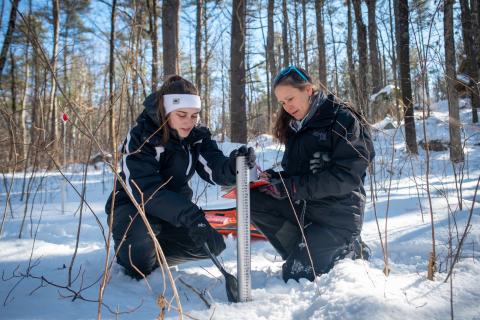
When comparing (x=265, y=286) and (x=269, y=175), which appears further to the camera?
(x=269, y=175)

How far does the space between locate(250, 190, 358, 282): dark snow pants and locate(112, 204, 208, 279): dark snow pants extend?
47cm

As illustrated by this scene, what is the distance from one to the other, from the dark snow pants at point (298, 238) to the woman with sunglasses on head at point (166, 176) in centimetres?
30

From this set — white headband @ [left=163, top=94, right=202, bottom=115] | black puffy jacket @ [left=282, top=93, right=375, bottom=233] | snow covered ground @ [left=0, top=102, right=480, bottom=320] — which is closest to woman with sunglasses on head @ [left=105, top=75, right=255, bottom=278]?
white headband @ [left=163, top=94, right=202, bottom=115]

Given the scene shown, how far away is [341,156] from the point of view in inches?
74.2

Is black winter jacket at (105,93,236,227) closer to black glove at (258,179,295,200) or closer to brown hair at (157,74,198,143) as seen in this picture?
brown hair at (157,74,198,143)

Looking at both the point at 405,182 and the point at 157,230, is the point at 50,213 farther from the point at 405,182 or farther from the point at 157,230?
the point at 405,182

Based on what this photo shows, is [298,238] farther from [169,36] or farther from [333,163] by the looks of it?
A: [169,36]

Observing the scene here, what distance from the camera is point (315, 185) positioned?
187cm

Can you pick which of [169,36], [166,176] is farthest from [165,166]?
[169,36]

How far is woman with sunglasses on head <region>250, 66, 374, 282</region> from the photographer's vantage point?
1849mm

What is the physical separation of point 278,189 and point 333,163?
14.2 inches

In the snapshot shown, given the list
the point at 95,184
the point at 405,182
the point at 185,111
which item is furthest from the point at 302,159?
the point at 95,184

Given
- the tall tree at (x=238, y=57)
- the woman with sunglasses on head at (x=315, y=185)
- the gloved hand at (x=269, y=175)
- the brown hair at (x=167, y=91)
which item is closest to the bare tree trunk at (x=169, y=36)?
the tall tree at (x=238, y=57)

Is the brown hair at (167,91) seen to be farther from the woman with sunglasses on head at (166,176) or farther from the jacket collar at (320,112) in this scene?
the jacket collar at (320,112)
